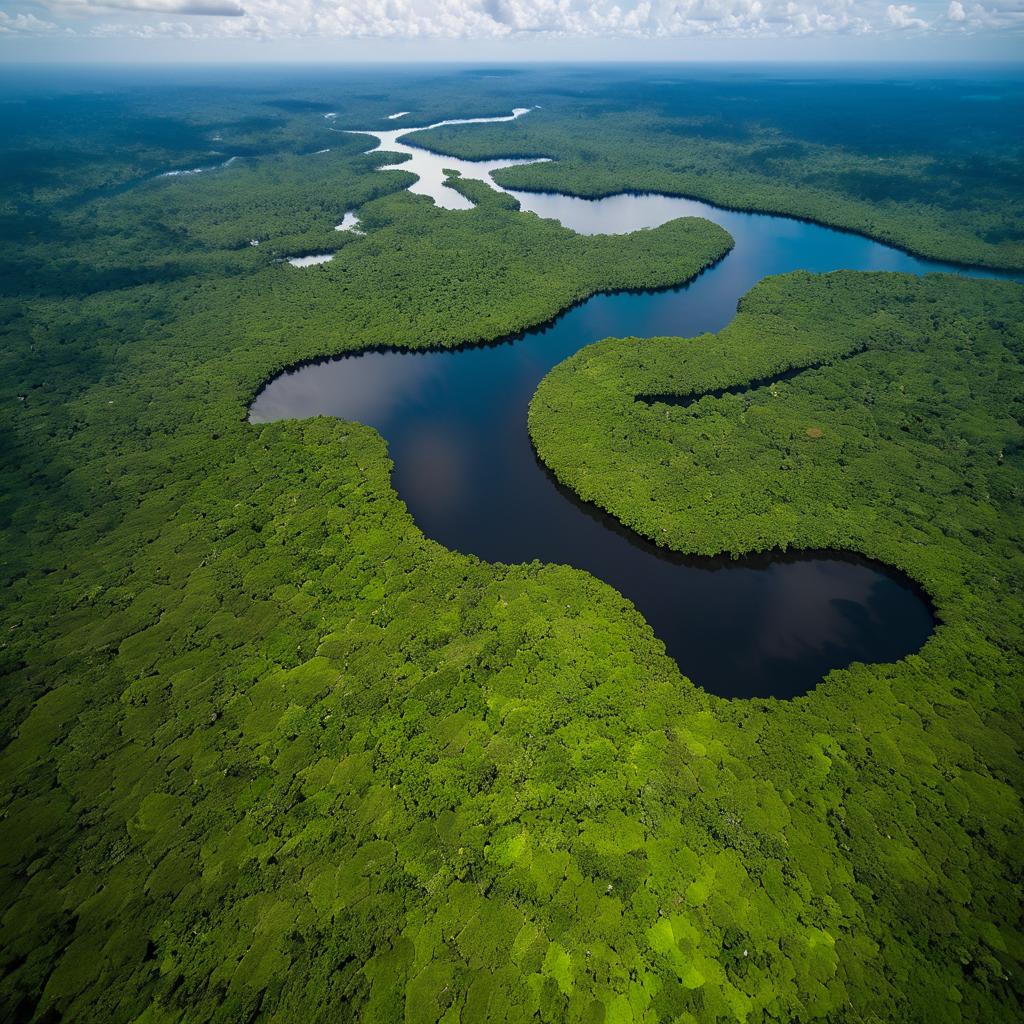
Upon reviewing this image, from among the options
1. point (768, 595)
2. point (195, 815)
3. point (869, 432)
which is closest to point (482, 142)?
point (869, 432)

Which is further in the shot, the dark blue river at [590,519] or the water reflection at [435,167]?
the water reflection at [435,167]

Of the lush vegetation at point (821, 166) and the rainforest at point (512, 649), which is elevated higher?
the lush vegetation at point (821, 166)

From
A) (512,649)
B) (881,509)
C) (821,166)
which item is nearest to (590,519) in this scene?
(512,649)

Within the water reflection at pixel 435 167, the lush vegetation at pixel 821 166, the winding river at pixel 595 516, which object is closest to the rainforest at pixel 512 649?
the winding river at pixel 595 516

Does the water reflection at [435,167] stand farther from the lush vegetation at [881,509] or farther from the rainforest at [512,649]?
the lush vegetation at [881,509]

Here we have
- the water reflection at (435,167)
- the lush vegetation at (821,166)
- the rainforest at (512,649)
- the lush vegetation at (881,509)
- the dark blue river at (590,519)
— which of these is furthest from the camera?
the water reflection at (435,167)

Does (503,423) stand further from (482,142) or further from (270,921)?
(482,142)

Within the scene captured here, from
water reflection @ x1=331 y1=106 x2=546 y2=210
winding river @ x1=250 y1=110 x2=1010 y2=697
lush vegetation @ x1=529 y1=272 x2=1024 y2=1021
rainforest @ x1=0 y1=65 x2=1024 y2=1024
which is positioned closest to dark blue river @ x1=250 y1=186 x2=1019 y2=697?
winding river @ x1=250 y1=110 x2=1010 y2=697
